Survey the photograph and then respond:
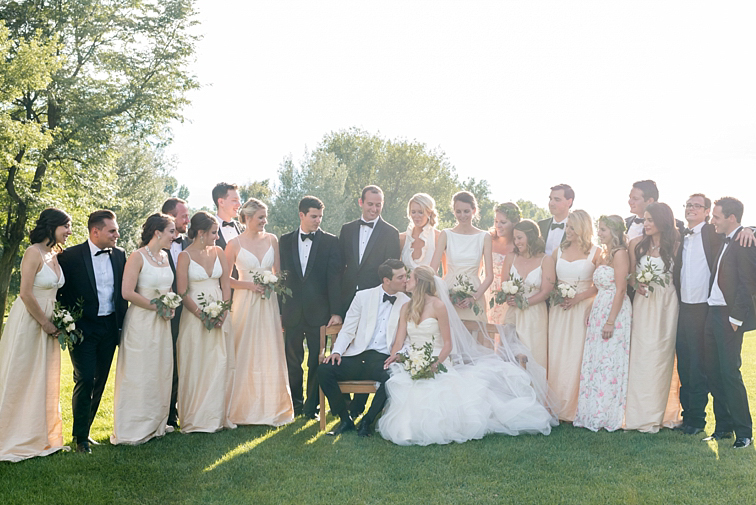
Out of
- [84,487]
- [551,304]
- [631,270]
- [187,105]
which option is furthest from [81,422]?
[187,105]

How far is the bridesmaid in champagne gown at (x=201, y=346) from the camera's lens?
23.9ft

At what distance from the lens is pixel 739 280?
6.63 m

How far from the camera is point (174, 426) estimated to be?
7574 mm

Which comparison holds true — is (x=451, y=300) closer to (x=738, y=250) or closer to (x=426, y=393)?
(x=426, y=393)

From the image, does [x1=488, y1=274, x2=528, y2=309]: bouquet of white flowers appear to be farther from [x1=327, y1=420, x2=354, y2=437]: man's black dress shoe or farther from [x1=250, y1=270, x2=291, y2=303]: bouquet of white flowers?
[x1=250, y1=270, x2=291, y2=303]: bouquet of white flowers

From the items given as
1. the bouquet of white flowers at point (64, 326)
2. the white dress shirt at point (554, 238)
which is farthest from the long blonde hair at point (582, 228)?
the bouquet of white flowers at point (64, 326)

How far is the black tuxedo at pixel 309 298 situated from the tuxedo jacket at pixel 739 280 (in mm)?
4378

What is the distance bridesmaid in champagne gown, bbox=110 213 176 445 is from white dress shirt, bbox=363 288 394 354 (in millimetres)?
2322

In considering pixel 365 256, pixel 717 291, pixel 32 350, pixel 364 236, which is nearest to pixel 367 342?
pixel 365 256

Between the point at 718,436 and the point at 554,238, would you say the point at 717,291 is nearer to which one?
the point at 718,436

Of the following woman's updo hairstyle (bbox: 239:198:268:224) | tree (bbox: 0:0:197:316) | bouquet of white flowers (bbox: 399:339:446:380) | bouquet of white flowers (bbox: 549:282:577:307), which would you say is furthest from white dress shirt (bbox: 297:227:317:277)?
tree (bbox: 0:0:197:316)

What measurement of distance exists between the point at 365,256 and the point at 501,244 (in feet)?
6.18

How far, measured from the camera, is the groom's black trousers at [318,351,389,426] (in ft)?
23.8

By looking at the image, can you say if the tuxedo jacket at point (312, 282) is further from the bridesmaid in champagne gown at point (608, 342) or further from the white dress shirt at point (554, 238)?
the bridesmaid in champagne gown at point (608, 342)
